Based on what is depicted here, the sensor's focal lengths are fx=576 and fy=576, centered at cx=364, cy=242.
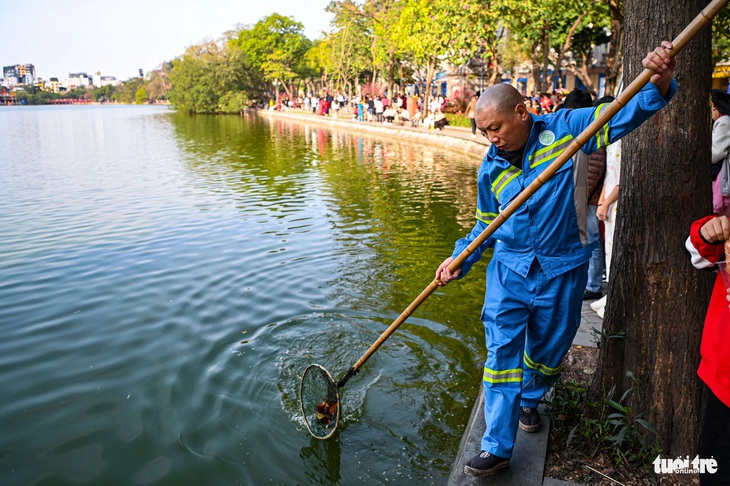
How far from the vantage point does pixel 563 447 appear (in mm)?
3100

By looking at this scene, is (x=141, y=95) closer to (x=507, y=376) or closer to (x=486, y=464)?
(x=507, y=376)

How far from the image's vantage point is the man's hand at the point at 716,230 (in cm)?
218

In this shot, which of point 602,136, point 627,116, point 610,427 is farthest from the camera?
point 610,427

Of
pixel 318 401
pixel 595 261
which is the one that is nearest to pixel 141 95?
pixel 595 261

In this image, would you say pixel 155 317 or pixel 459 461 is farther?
pixel 155 317

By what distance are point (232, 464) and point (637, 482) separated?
7.91ft

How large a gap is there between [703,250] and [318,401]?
106 inches

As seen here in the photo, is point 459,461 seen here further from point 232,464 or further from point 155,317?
point 155,317

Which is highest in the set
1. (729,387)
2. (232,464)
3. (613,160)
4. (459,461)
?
(613,160)

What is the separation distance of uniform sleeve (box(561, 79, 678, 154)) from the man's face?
Result: 24 centimetres

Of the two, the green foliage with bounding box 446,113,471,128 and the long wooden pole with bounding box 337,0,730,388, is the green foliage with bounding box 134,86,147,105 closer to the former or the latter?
the green foliage with bounding box 446,113,471,128

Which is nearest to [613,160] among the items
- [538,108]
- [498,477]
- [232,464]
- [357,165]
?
[498,477]

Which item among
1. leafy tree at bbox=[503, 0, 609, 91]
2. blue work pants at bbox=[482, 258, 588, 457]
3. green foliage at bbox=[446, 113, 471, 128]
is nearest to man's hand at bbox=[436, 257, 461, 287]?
blue work pants at bbox=[482, 258, 588, 457]

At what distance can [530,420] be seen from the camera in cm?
323
